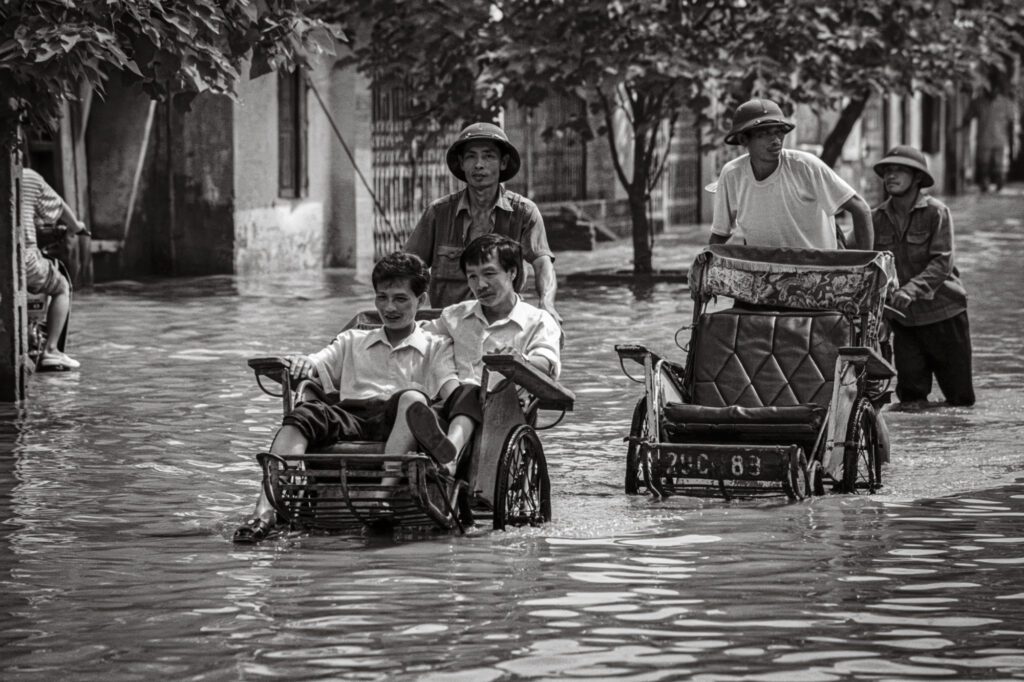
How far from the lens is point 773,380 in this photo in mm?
9656

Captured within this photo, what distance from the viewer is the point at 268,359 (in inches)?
316

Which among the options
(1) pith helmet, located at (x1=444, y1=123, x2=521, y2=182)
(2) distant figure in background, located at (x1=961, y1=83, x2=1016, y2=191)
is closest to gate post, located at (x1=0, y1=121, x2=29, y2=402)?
(1) pith helmet, located at (x1=444, y1=123, x2=521, y2=182)

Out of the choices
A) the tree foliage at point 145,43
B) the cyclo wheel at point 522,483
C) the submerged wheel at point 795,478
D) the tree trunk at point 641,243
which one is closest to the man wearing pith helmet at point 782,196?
the submerged wheel at point 795,478

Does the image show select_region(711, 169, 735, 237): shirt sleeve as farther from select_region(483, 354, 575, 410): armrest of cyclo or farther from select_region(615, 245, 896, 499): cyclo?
select_region(483, 354, 575, 410): armrest of cyclo

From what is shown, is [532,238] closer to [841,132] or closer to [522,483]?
[522,483]

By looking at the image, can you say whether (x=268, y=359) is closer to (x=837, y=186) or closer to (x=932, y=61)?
(x=837, y=186)

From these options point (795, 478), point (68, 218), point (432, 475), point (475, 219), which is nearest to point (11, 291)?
point (68, 218)

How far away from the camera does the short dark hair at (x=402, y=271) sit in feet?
27.0

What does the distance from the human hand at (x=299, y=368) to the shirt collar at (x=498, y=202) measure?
1405 mm

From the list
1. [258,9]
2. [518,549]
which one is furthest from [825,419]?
[258,9]

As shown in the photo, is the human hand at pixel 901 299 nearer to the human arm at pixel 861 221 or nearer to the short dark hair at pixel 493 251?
the human arm at pixel 861 221

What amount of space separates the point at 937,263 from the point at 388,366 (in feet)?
15.6

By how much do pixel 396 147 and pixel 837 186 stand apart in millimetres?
16052

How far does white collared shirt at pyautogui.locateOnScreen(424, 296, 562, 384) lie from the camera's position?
8281 mm
